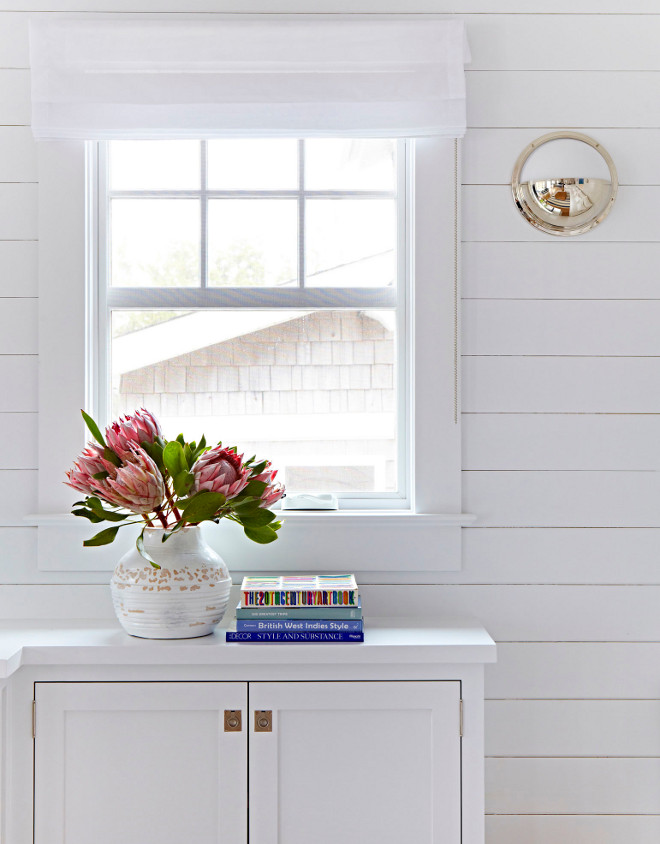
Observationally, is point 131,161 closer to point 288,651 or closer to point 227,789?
point 288,651

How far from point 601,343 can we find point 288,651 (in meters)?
1.09

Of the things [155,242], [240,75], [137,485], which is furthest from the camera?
[155,242]

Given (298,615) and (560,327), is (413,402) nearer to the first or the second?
(560,327)

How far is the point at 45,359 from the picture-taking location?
1.87m

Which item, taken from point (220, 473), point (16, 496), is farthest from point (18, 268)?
point (220, 473)

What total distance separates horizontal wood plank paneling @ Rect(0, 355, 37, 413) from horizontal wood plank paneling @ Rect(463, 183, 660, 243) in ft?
3.78

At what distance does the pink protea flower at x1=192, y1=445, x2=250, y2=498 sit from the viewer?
157 centimetres

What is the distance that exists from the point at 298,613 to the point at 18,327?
101 cm

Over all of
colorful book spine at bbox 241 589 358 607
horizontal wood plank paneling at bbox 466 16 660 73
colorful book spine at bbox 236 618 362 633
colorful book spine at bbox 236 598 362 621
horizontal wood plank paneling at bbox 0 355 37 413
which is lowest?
colorful book spine at bbox 236 618 362 633

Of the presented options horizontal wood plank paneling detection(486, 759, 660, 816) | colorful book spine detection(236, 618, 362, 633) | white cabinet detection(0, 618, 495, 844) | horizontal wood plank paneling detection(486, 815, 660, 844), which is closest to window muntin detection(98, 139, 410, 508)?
colorful book spine detection(236, 618, 362, 633)

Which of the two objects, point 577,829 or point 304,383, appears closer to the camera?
point 577,829

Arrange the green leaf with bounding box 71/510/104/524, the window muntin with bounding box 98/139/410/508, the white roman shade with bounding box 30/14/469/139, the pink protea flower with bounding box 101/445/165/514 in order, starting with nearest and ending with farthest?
1. the pink protea flower with bounding box 101/445/165/514
2. the green leaf with bounding box 71/510/104/524
3. the white roman shade with bounding box 30/14/469/139
4. the window muntin with bounding box 98/139/410/508

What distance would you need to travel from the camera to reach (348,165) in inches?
78.2

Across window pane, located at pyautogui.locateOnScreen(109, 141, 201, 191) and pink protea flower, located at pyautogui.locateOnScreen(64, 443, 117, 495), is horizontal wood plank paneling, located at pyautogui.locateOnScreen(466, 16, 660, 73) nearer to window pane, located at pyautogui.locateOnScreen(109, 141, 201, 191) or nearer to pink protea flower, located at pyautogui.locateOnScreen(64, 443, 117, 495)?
window pane, located at pyautogui.locateOnScreen(109, 141, 201, 191)
